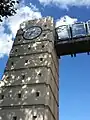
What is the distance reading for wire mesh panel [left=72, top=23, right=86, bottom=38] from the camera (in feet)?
108

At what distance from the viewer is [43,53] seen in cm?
3084

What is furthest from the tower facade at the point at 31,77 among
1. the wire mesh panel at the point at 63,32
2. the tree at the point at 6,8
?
the tree at the point at 6,8

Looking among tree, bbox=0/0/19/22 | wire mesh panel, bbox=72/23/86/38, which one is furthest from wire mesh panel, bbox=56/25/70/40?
tree, bbox=0/0/19/22

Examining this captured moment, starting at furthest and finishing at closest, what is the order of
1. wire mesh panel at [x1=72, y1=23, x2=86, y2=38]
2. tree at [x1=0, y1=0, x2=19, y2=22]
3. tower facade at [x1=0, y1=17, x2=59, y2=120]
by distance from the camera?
wire mesh panel at [x1=72, y1=23, x2=86, y2=38] → tower facade at [x1=0, y1=17, x2=59, y2=120] → tree at [x1=0, y1=0, x2=19, y2=22]

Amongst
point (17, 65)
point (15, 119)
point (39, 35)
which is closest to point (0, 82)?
point (17, 65)

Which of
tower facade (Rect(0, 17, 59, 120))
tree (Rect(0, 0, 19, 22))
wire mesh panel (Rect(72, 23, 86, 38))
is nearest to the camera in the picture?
tree (Rect(0, 0, 19, 22))

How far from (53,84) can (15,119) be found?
6.26 m

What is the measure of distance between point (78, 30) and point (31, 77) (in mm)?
9016

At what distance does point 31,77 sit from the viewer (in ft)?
93.0

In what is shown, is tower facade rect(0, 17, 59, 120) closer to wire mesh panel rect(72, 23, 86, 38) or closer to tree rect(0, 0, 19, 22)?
wire mesh panel rect(72, 23, 86, 38)

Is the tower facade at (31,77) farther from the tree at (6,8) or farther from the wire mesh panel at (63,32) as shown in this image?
the tree at (6,8)

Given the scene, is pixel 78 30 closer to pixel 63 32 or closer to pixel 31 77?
pixel 63 32

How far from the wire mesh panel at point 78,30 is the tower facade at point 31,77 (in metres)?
2.53

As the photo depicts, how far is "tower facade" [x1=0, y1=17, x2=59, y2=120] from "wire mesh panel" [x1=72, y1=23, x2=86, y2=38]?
2534 millimetres
